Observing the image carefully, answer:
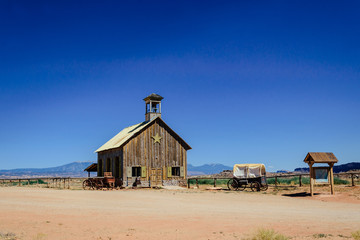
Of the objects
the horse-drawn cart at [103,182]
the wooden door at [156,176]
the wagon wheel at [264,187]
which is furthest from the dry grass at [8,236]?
the wooden door at [156,176]

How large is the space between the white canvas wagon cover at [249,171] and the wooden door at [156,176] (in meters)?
8.62

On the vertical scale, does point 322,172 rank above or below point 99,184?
above

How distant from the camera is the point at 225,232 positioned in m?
11.4

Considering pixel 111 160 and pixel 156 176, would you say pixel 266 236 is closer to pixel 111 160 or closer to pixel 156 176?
pixel 156 176

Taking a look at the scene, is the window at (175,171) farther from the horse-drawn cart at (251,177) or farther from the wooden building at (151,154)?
the horse-drawn cart at (251,177)

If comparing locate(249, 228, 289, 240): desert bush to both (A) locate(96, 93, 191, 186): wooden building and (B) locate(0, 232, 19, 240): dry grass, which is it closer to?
(B) locate(0, 232, 19, 240): dry grass

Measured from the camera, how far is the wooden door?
36.4 meters

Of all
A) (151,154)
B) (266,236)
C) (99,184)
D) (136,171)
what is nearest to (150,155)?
(151,154)

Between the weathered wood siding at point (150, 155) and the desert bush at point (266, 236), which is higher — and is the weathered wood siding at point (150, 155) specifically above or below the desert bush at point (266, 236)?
above

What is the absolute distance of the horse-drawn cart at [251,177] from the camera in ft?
98.7

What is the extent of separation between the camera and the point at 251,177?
30406 mm

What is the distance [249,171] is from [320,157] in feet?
24.9

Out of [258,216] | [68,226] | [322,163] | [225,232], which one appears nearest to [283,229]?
[225,232]

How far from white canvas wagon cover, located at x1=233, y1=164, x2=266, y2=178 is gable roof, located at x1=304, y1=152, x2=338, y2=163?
19.9 ft
